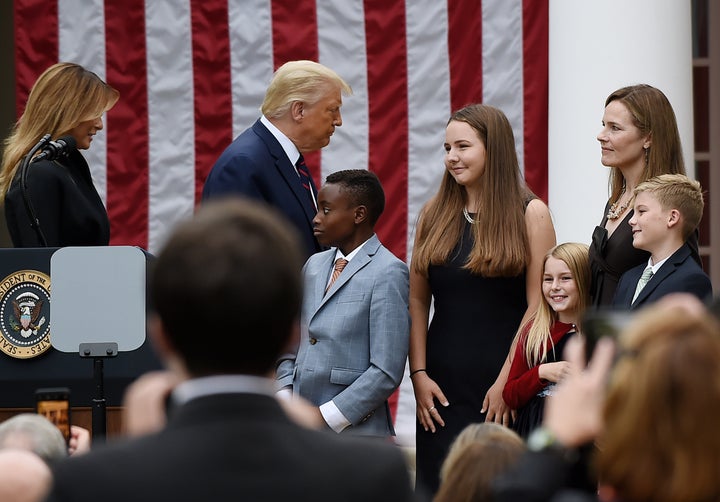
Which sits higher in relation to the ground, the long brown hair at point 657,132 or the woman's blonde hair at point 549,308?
the long brown hair at point 657,132

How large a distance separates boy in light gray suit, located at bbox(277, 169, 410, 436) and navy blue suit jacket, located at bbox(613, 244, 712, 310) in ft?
2.87

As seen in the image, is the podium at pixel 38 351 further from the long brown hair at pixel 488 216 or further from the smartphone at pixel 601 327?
the smartphone at pixel 601 327

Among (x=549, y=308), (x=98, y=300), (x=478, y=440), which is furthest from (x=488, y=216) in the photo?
(x=478, y=440)

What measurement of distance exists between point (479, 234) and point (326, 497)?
3.44 m

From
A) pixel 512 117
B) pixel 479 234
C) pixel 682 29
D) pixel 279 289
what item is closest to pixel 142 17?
A: pixel 512 117

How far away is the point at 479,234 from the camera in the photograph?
5027mm

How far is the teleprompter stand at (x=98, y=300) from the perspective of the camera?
4.16 metres

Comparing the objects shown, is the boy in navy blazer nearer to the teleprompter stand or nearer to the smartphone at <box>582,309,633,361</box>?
the teleprompter stand

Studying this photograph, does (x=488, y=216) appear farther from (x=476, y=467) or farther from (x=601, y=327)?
(x=601, y=327)

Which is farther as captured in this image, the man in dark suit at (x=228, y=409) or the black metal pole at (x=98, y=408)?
the black metal pole at (x=98, y=408)

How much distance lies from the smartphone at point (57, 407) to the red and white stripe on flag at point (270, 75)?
526 centimetres

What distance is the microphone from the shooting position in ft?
15.8

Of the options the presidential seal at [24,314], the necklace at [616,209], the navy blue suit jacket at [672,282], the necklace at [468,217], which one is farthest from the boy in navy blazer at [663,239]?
the presidential seal at [24,314]

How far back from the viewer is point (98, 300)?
13.8 feet
